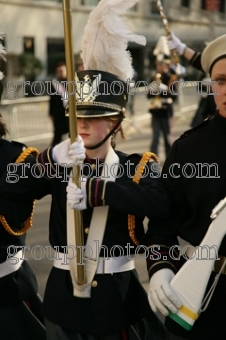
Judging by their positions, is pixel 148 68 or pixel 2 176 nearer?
pixel 2 176

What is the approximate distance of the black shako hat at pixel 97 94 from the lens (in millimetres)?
3193

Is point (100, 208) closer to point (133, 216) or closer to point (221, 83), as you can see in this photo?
point (133, 216)

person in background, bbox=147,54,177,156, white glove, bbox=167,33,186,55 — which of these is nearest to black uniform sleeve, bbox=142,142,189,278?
white glove, bbox=167,33,186,55

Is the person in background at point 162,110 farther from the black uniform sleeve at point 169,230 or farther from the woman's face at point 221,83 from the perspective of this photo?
the woman's face at point 221,83

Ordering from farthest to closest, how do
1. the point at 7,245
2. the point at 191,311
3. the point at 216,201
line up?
the point at 7,245 → the point at 216,201 → the point at 191,311

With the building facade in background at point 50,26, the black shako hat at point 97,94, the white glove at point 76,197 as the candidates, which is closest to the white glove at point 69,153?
the white glove at point 76,197

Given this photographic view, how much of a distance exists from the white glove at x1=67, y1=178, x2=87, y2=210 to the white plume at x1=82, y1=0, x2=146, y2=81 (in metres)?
0.67

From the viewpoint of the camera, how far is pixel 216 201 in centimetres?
277

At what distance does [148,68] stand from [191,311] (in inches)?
1309

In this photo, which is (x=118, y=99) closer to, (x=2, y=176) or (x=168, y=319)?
(x=2, y=176)

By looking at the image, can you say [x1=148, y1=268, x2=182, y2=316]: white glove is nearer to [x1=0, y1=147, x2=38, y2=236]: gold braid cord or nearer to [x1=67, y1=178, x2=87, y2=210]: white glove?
[x1=67, y1=178, x2=87, y2=210]: white glove

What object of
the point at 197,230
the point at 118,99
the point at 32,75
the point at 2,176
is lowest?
the point at 197,230

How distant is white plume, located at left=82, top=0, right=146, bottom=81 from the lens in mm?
3213

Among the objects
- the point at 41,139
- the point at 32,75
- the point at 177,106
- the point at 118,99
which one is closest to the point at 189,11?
the point at 32,75
